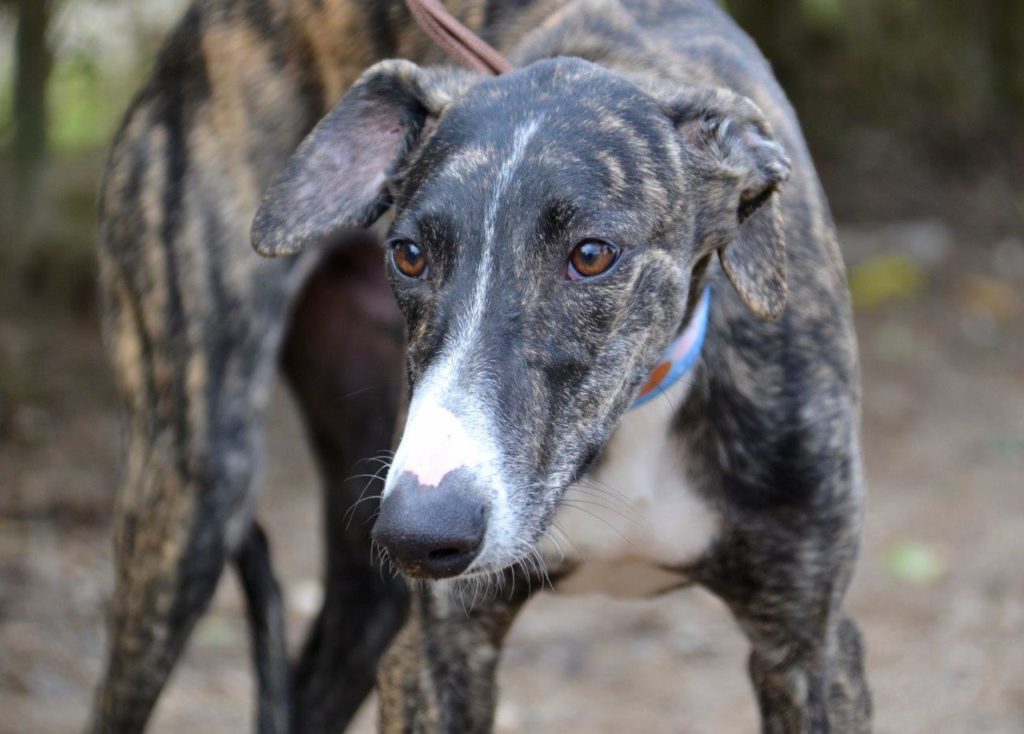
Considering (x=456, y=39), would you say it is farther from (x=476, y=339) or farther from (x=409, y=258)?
(x=476, y=339)

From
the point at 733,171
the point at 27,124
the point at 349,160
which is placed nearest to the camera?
the point at 733,171

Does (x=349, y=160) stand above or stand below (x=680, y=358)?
above

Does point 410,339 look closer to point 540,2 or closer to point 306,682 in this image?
point 540,2

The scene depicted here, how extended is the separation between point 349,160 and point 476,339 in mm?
561

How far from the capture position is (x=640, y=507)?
2.64 m

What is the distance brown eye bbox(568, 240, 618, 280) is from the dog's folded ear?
0.24 m

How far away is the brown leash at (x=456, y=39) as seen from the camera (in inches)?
102

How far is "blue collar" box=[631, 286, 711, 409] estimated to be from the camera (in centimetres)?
250

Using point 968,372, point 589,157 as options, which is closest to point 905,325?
point 968,372

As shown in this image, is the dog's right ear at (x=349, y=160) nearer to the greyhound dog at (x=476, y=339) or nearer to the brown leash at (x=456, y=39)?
the greyhound dog at (x=476, y=339)

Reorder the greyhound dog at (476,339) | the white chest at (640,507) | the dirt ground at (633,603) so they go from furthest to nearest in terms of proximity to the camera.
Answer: the dirt ground at (633,603), the white chest at (640,507), the greyhound dog at (476,339)

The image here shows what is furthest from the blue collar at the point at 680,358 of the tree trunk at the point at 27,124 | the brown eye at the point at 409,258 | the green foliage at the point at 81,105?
the green foliage at the point at 81,105

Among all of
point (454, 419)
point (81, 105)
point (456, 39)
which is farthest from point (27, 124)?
point (454, 419)

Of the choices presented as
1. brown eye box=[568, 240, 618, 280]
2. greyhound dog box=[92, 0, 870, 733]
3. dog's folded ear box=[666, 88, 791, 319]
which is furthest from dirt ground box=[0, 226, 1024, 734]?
brown eye box=[568, 240, 618, 280]
